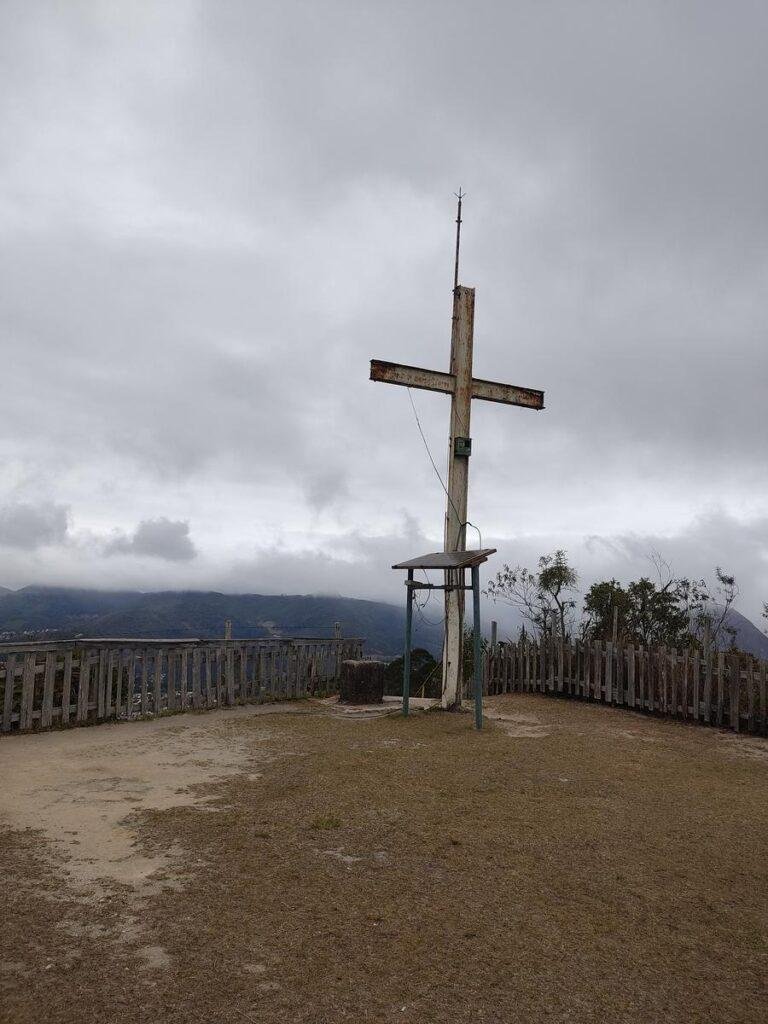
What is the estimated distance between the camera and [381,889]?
427 centimetres

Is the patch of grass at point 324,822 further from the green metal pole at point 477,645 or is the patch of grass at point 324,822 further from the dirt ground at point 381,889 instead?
the green metal pole at point 477,645

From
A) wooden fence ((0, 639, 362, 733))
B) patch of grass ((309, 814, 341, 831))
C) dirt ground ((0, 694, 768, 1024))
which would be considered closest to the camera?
dirt ground ((0, 694, 768, 1024))

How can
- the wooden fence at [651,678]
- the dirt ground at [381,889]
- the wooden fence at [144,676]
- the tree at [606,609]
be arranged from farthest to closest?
the tree at [606,609]
the wooden fence at [651,678]
the wooden fence at [144,676]
the dirt ground at [381,889]

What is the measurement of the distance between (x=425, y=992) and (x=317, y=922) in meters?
0.85

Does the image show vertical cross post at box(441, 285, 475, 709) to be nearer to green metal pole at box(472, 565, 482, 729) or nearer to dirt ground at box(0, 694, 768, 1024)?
green metal pole at box(472, 565, 482, 729)

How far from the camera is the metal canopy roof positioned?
34.3 feet

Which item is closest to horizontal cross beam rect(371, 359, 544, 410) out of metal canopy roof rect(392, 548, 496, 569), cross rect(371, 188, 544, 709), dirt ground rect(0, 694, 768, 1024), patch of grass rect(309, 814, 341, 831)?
cross rect(371, 188, 544, 709)

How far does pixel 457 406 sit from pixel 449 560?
304 cm

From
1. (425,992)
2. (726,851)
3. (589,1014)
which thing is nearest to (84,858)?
(425,992)

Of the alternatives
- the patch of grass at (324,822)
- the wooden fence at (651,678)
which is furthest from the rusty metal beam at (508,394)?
the patch of grass at (324,822)

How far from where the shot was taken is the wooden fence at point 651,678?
1088cm

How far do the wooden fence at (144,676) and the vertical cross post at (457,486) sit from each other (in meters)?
4.05

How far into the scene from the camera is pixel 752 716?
10.6m

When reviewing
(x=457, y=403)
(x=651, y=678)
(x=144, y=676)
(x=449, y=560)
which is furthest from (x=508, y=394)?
(x=144, y=676)
